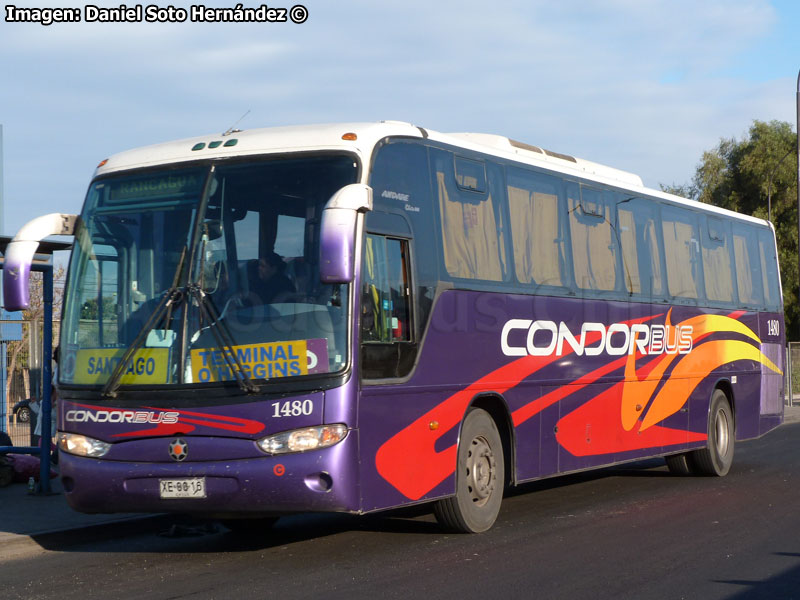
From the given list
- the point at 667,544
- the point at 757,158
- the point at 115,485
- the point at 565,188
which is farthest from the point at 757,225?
the point at 757,158

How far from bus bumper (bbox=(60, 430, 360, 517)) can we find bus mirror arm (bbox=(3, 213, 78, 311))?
4.89ft

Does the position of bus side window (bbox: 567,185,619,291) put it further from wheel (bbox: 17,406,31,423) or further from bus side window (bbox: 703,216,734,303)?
wheel (bbox: 17,406,31,423)

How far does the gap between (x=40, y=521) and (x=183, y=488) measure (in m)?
2.92

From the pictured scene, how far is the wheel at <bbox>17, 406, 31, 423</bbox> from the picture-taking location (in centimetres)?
1609

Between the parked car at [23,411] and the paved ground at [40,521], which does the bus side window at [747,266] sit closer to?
the paved ground at [40,521]

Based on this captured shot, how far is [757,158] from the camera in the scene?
2383 inches

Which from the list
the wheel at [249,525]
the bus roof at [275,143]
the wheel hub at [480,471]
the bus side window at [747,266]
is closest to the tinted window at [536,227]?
the bus roof at [275,143]

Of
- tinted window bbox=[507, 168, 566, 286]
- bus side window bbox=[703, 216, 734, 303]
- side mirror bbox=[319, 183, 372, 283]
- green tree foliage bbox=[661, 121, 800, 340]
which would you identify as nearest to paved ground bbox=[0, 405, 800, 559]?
side mirror bbox=[319, 183, 372, 283]

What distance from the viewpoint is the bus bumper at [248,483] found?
8.80 metres

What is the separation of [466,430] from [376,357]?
1670 mm

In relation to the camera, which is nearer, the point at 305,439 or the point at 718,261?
the point at 305,439

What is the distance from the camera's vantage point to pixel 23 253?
378 inches

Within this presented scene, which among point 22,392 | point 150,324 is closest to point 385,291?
point 150,324

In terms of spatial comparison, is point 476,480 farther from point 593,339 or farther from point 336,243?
point 336,243
